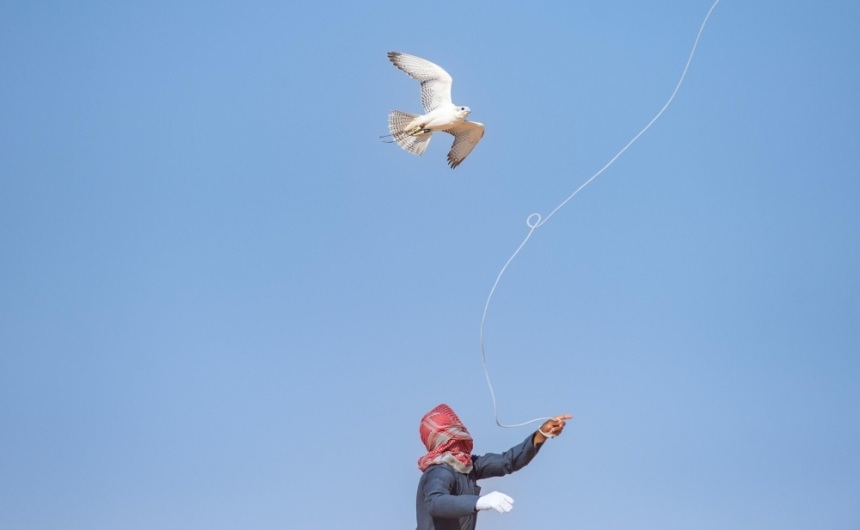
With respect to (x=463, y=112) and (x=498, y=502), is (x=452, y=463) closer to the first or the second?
(x=498, y=502)

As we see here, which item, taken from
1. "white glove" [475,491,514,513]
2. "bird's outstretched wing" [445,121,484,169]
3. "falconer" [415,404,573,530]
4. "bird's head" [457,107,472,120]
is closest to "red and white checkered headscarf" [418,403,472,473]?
"falconer" [415,404,573,530]

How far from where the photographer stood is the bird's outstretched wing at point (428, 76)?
11094 mm

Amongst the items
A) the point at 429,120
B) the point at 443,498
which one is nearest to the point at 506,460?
the point at 443,498

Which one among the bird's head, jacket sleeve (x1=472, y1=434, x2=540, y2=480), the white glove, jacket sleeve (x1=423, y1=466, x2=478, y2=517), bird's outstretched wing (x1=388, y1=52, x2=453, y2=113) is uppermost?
bird's outstretched wing (x1=388, y1=52, x2=453, y2=113)

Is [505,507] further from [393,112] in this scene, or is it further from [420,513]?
[393,112]

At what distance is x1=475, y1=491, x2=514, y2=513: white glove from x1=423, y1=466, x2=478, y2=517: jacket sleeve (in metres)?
0.12

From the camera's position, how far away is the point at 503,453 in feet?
19.4

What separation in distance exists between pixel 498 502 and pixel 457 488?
25.5 inches

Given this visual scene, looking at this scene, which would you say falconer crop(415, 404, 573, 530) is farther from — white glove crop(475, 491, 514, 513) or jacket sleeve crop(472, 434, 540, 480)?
white glove crop(475, 491, 514, 513)

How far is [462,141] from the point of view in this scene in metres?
11.1

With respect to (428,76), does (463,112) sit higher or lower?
lower

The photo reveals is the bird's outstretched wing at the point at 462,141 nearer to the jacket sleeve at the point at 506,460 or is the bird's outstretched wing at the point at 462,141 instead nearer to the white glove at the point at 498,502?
the jacket sleeve at the point at 506,460

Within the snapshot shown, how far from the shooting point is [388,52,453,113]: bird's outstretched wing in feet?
36.4

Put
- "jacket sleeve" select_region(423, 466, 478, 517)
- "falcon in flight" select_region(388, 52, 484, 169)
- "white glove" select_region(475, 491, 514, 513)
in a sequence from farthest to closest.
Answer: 1. "falcon in flight" select_region(388, 52, 484, 169)
2. "jacket sleeve" select_region(423, 466, 478, 517)
3. "white glove" select_region(475, 491, 514, 513)
